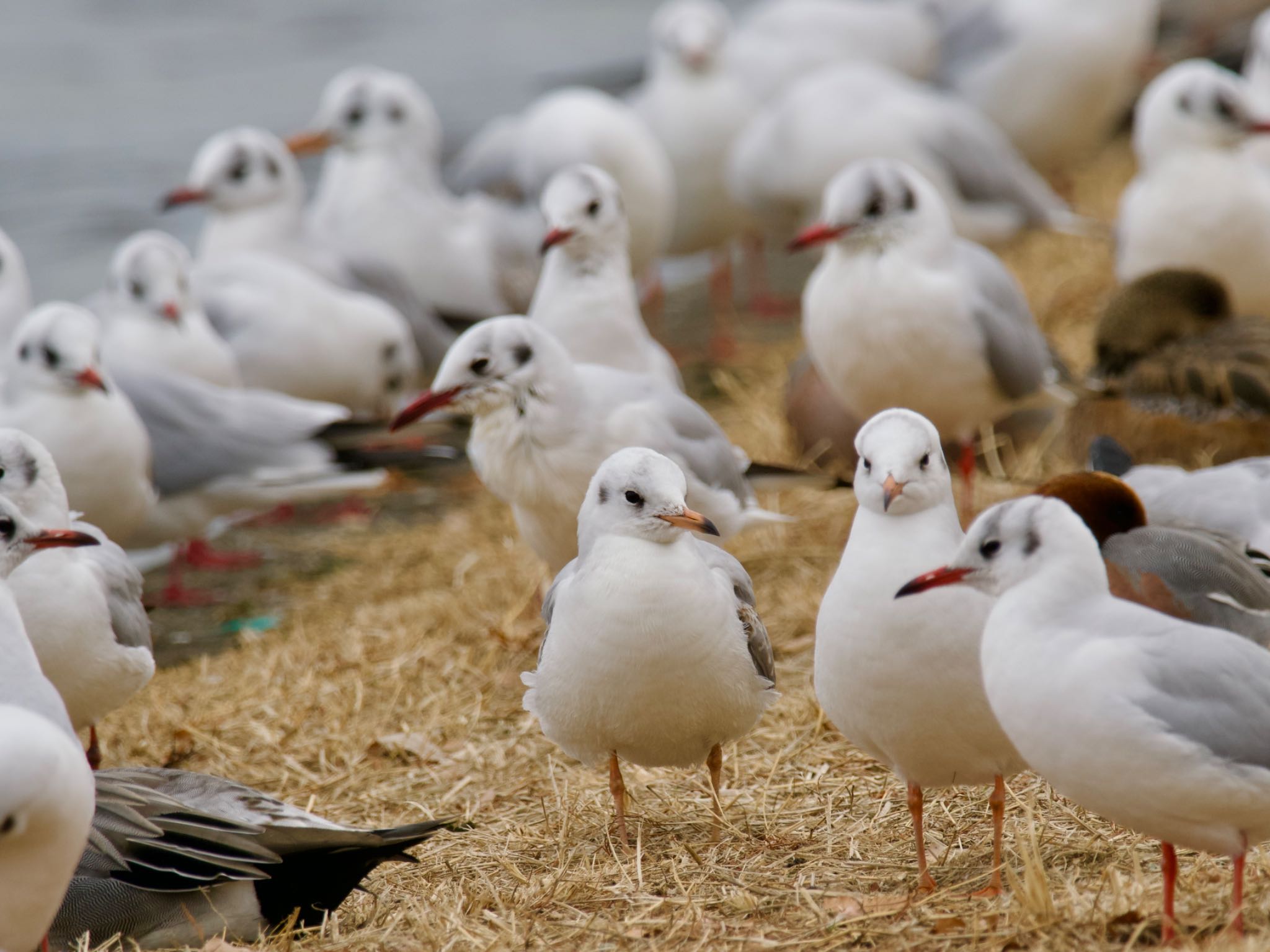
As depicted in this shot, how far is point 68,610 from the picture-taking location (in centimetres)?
380

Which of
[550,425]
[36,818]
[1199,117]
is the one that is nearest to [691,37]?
[1199,117]

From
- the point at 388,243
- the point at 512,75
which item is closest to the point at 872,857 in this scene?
the point at 388,243

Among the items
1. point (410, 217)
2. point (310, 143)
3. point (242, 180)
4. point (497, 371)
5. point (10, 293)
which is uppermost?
point (310, 143)

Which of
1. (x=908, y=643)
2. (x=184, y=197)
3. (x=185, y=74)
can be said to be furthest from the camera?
(x=185, y=74)

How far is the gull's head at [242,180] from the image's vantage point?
7891mm

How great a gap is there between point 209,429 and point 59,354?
82cm

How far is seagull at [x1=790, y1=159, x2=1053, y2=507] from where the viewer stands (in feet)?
16.9

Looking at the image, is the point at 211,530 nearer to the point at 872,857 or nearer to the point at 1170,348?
the point at 1170,348

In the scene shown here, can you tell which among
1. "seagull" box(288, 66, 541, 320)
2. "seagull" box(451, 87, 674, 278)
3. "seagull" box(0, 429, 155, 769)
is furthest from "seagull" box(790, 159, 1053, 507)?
"seagull" box(288, 66, 541, 320)

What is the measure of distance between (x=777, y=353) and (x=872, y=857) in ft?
17.4

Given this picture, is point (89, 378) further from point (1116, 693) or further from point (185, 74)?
point (185, 74)

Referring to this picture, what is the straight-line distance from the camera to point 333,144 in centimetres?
840

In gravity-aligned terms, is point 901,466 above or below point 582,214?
below

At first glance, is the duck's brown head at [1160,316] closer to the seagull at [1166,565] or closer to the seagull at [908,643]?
the seagull at [1166,565]
